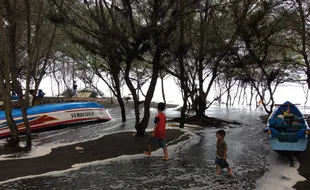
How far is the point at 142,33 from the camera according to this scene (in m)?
12.0

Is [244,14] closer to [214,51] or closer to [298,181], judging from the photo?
[214,51]

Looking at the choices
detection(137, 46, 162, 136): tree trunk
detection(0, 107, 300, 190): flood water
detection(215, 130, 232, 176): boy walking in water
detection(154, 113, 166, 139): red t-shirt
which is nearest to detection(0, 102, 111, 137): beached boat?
detection(0, 107, 300, 190): flood water

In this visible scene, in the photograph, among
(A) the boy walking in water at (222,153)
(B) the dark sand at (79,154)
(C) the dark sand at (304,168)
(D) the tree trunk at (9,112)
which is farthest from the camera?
(D) the tree trunk at (9,112)

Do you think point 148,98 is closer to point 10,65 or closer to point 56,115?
point 10,65

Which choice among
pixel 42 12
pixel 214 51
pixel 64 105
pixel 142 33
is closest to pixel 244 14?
pixel 214 51

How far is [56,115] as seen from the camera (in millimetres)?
17625

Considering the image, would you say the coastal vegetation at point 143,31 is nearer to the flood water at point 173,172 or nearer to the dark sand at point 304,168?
the flood water at point 173,172

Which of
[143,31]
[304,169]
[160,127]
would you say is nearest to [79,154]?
[160,127]

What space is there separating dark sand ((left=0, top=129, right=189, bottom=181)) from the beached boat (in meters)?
4.41

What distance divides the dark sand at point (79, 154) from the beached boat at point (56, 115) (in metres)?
4.41

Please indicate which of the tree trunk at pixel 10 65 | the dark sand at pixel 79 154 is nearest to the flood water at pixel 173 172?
the dark sand at pixel 79 154

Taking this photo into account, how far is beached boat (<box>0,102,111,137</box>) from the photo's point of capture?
15959 millimetres

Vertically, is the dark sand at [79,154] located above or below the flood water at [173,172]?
above

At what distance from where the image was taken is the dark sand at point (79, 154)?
9.02 m
